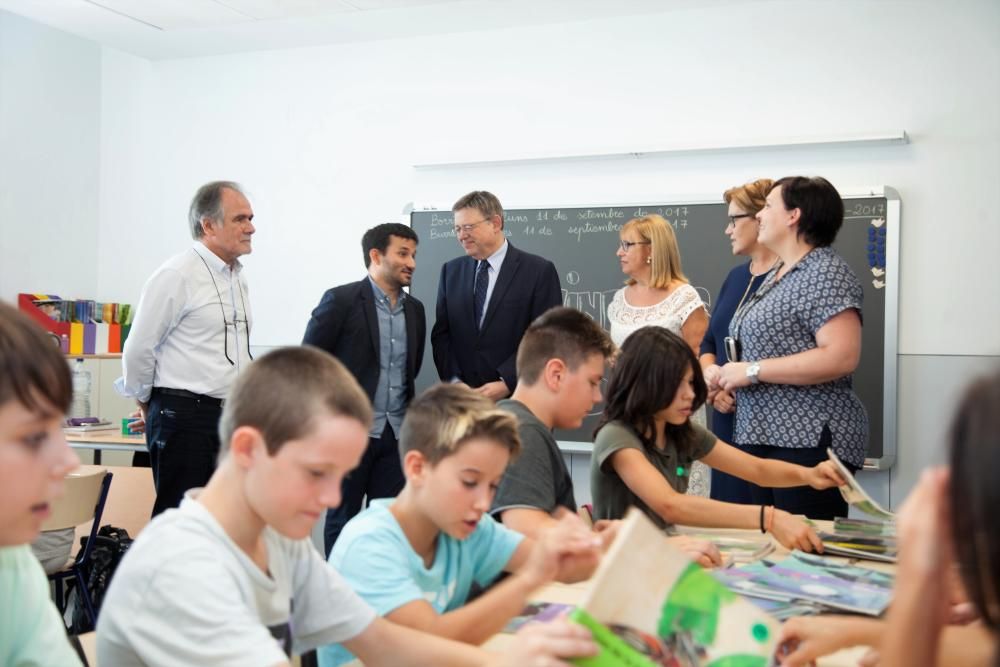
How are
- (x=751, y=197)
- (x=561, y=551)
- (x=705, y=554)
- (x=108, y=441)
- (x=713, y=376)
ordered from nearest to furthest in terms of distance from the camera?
(x=561, y=551)
(x=705, y=554)
(x=713, y=376)
(x=751, y=197)
(x=108, y=441)

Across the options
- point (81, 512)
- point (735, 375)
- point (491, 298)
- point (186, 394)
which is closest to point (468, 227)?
point (491, 298)

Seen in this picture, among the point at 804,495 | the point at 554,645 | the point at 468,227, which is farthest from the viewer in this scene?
the point at 468,227

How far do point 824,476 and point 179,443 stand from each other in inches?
91.2

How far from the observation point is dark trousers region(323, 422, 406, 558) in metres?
4.05

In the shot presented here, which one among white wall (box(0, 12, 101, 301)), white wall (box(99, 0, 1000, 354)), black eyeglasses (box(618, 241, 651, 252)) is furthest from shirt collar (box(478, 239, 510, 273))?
white wall (box(0, 12, 101, 301))

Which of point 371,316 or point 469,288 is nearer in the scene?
point 371,316

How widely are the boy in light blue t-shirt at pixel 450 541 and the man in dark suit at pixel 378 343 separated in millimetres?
2225

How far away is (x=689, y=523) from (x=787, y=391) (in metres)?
0.72

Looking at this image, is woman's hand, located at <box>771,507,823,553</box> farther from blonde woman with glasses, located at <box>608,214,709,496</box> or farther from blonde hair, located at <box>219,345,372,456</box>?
blonde woman with glasses, located at <box>608,214,709,496</box>

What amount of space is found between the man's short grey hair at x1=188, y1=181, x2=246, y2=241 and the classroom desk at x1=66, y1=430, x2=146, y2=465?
1202 mm

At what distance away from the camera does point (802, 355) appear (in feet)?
9.41

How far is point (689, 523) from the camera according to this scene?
241cm

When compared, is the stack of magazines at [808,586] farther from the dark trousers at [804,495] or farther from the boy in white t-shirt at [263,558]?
the dark trousers at [804,495]

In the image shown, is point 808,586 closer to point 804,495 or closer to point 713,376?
point 804,495
